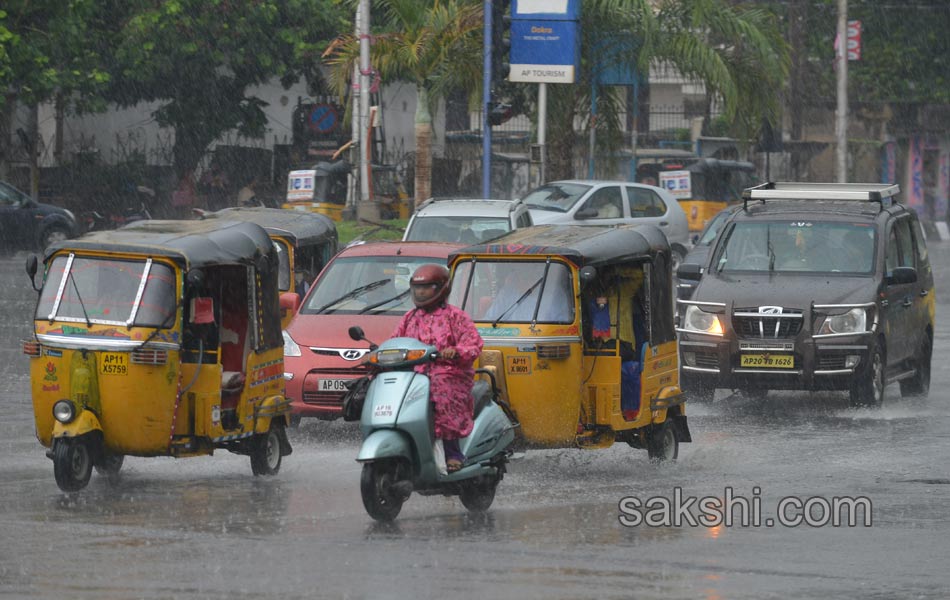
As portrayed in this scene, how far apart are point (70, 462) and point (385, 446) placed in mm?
2299

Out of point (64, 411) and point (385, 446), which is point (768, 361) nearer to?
point (385, 446)

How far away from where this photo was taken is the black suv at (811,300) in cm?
1579

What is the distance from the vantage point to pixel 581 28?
30.7m

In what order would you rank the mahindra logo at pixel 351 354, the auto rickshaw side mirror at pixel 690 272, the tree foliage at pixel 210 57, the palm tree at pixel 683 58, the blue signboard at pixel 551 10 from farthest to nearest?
Result: the tree foliage at pixel 210 57
the palm tree at pixel 683 58
the blue signboard at pixel 551 10
the auto rickshaw side mirror at pixel 690 272
the mahindra logo at pixel 351 354

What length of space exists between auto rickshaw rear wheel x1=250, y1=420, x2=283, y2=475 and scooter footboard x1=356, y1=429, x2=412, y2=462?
2.22m


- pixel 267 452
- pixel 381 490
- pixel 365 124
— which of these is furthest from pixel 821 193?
pixel 365 124

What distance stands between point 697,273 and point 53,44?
23.2 meters

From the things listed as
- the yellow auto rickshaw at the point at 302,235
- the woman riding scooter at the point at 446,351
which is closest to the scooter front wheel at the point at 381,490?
the woman riding scooter at the point at 446,351

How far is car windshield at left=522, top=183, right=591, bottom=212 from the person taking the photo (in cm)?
2831

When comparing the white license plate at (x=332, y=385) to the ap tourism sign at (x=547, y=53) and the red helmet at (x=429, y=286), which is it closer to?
the red helmet at (x=429, y=286)

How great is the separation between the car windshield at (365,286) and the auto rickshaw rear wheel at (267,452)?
A: 2.96m

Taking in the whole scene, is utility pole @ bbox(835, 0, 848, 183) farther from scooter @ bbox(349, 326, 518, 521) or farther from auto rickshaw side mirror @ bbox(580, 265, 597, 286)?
scooter @ bbox(349, 326, 518, 521)

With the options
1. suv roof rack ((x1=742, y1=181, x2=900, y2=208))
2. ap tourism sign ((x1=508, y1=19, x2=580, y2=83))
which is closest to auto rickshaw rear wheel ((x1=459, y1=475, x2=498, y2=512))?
suv roof rack ((x1=742, y1=181, x2=900, y2=208))

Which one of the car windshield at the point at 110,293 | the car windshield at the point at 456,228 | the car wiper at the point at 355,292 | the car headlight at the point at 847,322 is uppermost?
the car windshield at the point at 110,293
